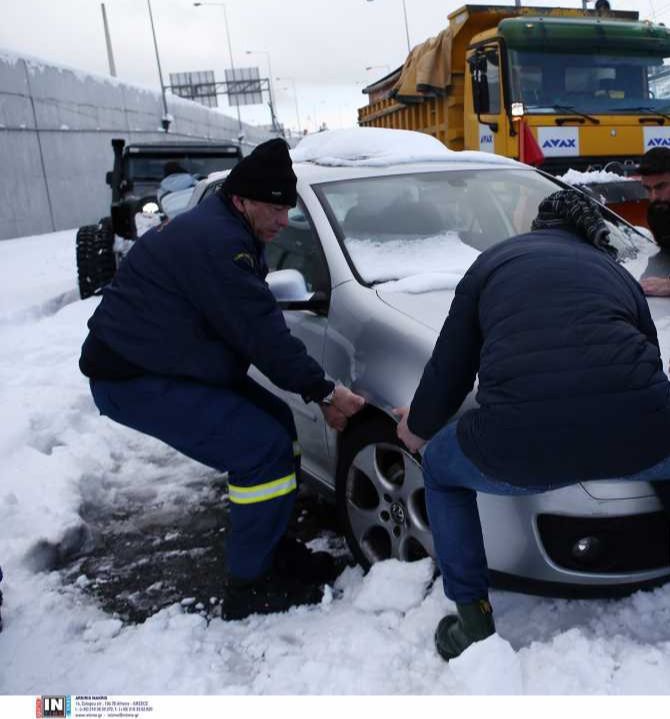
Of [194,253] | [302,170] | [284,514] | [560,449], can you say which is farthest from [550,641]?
[302,170]

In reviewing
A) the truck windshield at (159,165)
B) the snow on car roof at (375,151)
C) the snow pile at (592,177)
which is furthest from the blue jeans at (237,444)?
the truck windshield at (159,165)

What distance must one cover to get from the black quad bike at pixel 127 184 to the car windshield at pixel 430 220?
6305mm

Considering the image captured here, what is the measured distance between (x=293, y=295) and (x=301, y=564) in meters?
1.03

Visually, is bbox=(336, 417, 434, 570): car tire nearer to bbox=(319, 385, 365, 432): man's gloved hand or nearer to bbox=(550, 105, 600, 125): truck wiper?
bbox=(319, 385, 365, 432): man's gloved hand

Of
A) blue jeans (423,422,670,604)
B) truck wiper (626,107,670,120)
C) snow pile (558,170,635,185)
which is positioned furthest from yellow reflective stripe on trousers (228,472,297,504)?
truck wiper (626,107,670,120)

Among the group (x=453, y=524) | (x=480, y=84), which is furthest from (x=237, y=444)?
(x=480, y=84)

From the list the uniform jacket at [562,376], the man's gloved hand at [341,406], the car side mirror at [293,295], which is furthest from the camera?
the car side mirror at [293,295]

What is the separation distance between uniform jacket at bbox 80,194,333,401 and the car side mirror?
0.26 metres

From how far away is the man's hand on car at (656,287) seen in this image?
294 centimetres

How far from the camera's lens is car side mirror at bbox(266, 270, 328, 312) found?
9.83 feet

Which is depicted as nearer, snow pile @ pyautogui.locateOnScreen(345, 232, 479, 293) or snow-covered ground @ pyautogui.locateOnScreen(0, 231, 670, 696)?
snow-covered ground @ pyautogui.locateOnScreen(0, 231, 670, 696)

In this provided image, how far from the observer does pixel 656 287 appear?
9.75 ft

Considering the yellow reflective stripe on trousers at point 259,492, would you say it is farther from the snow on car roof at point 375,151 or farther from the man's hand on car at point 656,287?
the snow on car roof at point 375,151

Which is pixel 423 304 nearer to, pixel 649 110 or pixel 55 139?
pixel 649 110
